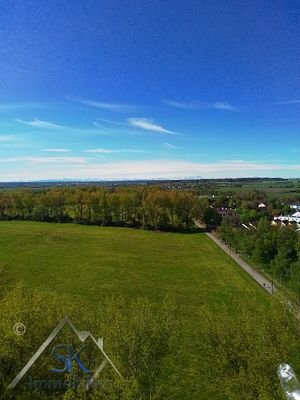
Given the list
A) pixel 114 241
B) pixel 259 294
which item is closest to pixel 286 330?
pixel 259 294

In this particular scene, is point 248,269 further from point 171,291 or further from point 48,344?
point 48,344

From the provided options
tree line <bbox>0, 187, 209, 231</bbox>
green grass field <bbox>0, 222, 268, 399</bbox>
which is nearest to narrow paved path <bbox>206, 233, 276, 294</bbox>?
green grass field <bbox>0, 222, 268, 399</bbox>

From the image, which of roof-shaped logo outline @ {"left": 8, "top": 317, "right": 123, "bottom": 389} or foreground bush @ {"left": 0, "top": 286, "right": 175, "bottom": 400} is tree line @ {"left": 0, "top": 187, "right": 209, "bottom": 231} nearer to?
foreground bush @ {"left": 0, "top": 286, "right": 175, "bottom": 400}

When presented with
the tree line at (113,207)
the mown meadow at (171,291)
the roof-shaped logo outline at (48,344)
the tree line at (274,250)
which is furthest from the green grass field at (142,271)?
the tree line at (113,207)

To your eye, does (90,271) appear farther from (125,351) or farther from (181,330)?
(125,351)

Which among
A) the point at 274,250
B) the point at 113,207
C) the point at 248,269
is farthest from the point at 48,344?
the point at 113,207

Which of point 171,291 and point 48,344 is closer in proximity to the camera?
point 48,344

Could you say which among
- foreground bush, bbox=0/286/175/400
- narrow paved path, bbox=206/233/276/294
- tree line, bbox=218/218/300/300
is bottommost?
narrow paved path, bbox=206/233/276/294
